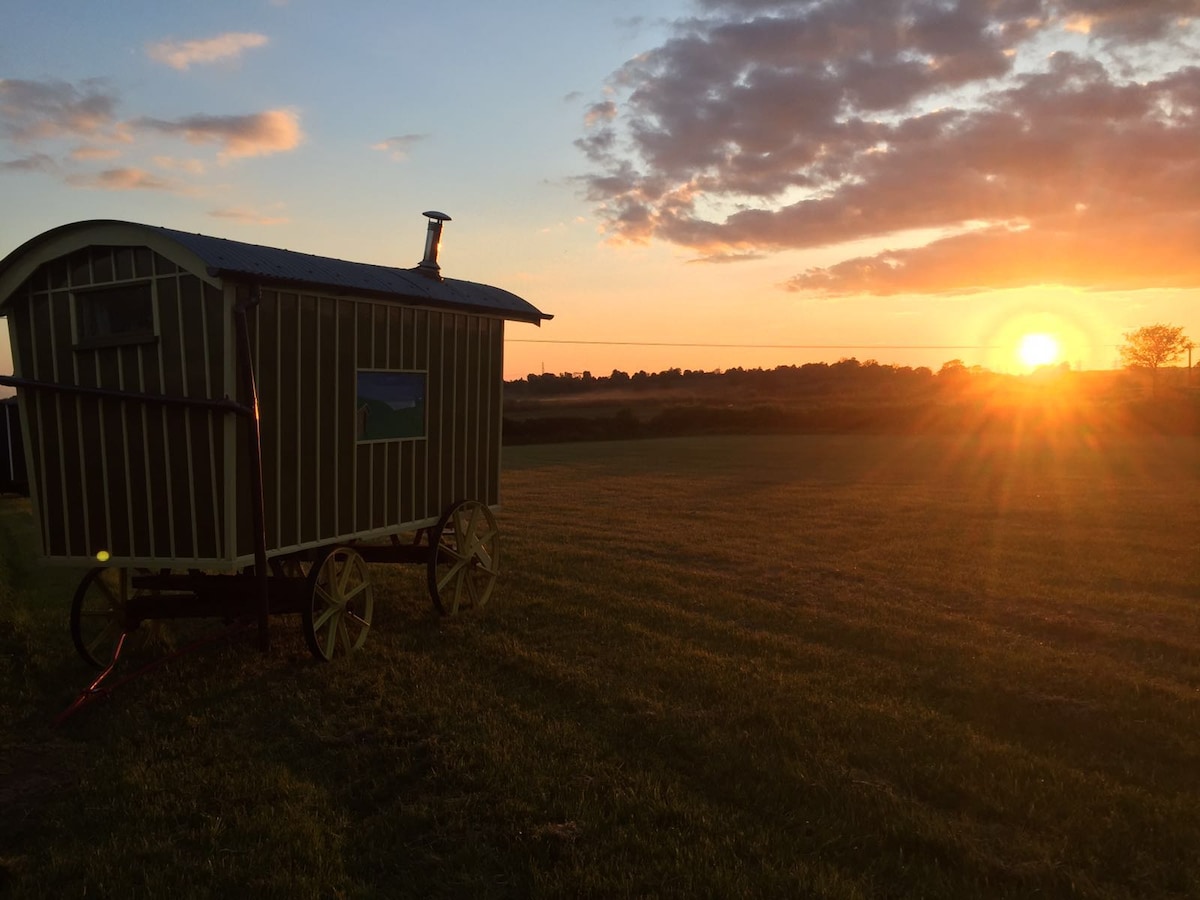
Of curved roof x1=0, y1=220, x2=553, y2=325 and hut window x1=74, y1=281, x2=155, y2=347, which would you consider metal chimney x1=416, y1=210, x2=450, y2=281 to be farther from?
hut window x1=74, y1=281, x2=155, y2=347

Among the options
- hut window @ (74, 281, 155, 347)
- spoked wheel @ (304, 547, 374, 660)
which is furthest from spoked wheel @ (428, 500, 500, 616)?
hut window @ (74, 281, 155, 347)

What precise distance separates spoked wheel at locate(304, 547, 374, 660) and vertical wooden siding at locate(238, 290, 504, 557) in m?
0.26

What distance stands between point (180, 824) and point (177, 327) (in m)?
4.00

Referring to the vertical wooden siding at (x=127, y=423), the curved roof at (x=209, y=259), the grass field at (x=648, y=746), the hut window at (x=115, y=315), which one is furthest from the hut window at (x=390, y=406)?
the grass field at (x=648, y=746)

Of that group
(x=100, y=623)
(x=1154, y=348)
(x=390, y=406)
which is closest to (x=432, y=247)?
(x=390, y=406)

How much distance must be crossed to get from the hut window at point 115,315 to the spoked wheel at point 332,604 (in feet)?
8.37

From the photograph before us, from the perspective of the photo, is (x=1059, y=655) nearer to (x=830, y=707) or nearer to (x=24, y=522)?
(x=830, y=707)

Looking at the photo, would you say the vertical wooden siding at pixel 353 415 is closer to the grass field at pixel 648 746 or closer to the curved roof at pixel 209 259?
the curved roof at pixel 209 259

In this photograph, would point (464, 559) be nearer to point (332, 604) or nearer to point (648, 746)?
point (332, 604)

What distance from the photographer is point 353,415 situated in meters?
8.77

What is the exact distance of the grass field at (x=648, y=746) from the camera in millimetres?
4664

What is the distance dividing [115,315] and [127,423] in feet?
3.06

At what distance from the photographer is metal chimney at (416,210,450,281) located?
10891 millimetres

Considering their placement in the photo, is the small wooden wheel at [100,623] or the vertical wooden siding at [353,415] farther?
the small wooden wheel at [100,623]
